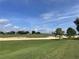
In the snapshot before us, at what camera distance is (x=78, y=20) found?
123562 millimetres

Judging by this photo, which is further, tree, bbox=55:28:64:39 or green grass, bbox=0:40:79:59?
tree, bbox=55:28:64:39

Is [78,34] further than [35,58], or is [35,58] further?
[78,34]

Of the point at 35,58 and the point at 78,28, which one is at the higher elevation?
the point at 78,28

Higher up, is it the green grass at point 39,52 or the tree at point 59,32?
the tree at point 59,32

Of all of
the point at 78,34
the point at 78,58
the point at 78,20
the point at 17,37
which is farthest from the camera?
the point at 78,34

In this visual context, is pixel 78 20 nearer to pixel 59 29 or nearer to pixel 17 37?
pixel 59 29

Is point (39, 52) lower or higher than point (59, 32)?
lower

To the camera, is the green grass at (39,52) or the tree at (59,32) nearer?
the green grass at (39,52)

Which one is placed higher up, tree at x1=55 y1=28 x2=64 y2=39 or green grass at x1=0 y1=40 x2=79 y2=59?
tree at x1=55 y1=28 x2=64 y2=39

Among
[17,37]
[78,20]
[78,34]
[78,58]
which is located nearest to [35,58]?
[78,58]

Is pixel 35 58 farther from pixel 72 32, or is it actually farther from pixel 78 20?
pixel 72 32

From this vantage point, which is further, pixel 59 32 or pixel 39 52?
pixel 59 32

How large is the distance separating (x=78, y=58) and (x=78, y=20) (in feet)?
354

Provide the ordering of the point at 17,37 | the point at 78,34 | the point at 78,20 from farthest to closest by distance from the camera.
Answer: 1. the point at 78,34
2. the point at 78,20
3. the point at 17,37
